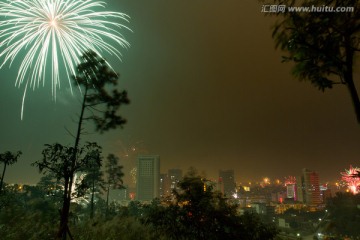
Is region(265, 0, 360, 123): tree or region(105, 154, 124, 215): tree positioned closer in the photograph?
region(265, 0, 360, 123): tree

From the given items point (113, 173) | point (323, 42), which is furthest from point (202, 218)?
point (113, 173)

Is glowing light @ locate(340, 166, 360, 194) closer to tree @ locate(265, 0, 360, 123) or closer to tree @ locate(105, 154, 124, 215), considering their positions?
tree @ locate(265, 0, 360, 123)

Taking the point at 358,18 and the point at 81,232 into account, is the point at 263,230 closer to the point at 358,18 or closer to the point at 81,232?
the point at 81,232

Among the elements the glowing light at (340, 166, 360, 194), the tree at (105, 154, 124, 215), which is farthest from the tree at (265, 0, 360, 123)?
the tree at (105, 154, 124, 215)

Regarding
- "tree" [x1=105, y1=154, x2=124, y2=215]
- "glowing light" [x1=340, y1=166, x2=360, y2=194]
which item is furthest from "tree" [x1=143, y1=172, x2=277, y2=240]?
"tree" [x1=105, y1=154, x2=124, y2=215]

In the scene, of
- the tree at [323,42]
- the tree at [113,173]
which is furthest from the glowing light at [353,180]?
the tree at [113,173]

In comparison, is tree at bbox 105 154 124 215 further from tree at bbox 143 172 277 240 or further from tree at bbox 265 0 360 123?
tree at bbox 265 0 360 123

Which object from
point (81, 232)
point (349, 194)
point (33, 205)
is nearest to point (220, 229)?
point (81, 232)

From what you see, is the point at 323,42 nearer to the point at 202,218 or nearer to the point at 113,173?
the point at 202,218

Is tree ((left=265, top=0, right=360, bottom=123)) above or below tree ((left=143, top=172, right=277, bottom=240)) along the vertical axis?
above

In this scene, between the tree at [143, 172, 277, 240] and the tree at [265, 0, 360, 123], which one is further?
the tree at [143, 172, 277, 240]

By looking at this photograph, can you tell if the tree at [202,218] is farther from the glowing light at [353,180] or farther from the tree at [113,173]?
the tree at [113,173]
